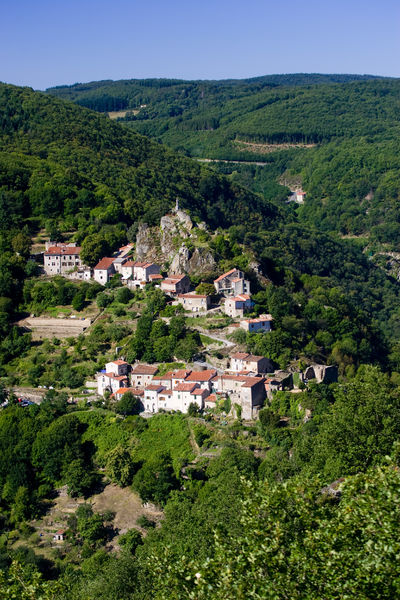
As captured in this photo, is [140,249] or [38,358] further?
[140,249]

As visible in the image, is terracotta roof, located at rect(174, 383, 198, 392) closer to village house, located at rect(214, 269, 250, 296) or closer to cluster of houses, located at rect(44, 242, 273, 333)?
cluster of houses, located at rect(44, 242, 273, 333)

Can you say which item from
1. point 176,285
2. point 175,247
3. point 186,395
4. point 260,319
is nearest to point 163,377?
point 186,395

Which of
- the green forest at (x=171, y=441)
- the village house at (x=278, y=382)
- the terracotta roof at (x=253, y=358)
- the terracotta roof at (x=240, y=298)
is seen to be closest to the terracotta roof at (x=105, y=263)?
the green forest at (x=171, y=441)

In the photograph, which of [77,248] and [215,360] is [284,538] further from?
[77,248]

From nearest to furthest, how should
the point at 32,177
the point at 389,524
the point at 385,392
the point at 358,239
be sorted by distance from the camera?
the point at 389,524 → the point at 385,392 → the point at 32,177 → the point at 358,239

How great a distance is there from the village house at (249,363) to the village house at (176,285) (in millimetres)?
10016

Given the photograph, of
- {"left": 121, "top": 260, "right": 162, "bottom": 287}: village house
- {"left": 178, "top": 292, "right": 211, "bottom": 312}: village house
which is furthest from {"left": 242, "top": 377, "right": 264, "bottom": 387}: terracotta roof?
{"left": 121, "top": 260, "right": 162, "bottom": 287}: village house

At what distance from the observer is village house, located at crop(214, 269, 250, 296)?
55.2 m

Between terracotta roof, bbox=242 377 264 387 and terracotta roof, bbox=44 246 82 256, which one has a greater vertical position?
terracotta roof, bbox=44 246 82 256

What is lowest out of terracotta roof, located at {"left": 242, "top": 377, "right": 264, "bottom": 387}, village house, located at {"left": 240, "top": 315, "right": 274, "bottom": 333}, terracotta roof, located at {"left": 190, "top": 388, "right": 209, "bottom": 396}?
terracotta roof, located at {"left": 190, "top": 388, "right": 209, "bottom": 396}

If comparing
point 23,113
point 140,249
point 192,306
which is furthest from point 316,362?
point 23,113

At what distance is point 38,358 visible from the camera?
183 feet

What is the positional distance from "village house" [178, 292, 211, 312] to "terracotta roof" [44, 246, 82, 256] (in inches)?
573

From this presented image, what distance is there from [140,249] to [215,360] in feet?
56.4
